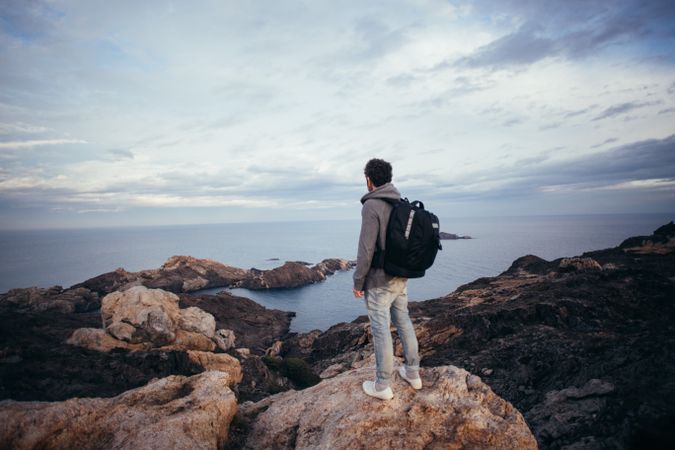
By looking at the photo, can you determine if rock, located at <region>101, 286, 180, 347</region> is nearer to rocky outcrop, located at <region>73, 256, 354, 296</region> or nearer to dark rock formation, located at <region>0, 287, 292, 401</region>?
dark rock formation, located at <region>0, 287, 292, 401</region>

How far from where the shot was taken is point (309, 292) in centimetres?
8244

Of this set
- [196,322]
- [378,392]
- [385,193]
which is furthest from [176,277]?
[385,193]

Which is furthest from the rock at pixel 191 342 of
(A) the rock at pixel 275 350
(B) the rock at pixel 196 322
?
(A) the rock at pixel 275 350

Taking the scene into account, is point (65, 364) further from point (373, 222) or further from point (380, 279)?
point (373, 222)

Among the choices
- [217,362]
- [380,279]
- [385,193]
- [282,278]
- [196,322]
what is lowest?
[282,278]

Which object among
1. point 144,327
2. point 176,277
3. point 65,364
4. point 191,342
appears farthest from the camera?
point 176,277

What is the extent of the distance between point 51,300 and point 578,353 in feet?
263

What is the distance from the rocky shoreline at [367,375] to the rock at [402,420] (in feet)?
0.08

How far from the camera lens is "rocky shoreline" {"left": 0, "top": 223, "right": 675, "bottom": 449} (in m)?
5.18

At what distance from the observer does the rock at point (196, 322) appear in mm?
31581

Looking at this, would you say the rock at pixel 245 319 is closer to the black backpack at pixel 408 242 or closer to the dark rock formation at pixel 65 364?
the dark rock formation at pixel 65 364

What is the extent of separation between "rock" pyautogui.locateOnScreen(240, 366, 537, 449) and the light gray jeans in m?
0.55

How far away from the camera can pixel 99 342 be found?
25625 millimetres

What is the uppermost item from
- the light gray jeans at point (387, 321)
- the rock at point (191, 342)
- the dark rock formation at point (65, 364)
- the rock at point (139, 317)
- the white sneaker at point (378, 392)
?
the light gray jeans at point (387, 321)
